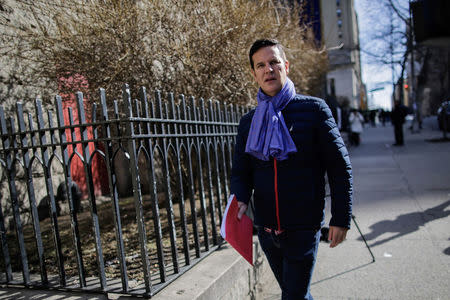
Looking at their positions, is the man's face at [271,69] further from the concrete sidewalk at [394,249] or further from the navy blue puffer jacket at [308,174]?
the concrete sidewalk at [394,249]

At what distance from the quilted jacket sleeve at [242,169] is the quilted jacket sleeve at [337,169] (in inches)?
20.2

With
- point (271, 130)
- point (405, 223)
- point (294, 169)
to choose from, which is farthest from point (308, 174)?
point (405, 223)

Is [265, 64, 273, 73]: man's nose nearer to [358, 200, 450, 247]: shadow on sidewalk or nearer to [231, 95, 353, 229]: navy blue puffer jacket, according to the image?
[231, 95, 353, 229]: navy blue puffer jacket

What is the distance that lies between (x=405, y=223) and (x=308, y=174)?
3881 mm

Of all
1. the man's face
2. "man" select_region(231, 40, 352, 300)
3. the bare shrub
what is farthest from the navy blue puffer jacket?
the bare shrub

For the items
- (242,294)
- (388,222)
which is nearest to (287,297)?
(242,294)

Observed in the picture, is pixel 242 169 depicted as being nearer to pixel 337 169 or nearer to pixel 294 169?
pixel 294 169

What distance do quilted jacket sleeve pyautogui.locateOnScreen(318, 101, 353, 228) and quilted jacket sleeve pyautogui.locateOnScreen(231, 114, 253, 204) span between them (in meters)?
0.51

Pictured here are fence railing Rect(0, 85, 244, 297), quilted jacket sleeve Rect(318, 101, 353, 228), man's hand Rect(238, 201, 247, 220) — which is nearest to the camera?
quilted jacket sleeve Rect(318, 101, 353, 228)

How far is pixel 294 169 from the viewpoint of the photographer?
7.40 ft

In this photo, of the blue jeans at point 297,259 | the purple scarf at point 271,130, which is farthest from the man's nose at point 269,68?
the blue jeans at point 297,259

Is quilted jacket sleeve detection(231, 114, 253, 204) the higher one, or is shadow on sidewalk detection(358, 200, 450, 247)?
quilted jacket sleeve detection(231, 114, 253, 204)

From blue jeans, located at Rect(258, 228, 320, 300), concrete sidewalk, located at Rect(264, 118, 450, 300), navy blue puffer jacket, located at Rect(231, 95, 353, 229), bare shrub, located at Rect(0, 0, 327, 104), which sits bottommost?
concrete sidewalk, located at Rect(264, 118, 450, 300)

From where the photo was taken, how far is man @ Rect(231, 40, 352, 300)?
2.21 m
